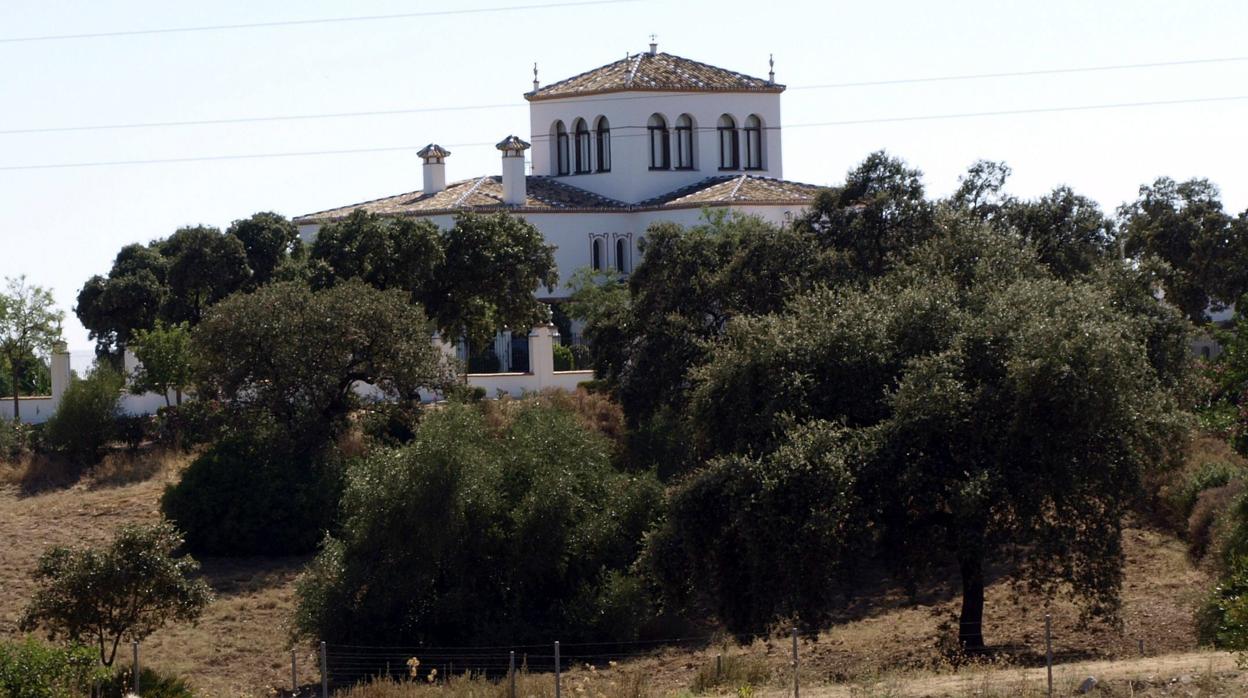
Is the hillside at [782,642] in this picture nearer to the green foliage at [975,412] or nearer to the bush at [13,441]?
the green foliage at [975,412]

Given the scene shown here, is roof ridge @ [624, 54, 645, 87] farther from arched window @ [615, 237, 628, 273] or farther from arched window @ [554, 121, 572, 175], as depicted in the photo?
arched window @ [615, 237, 628, 273]

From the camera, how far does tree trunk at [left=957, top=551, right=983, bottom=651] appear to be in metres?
23.4

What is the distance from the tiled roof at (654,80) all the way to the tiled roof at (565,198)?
343cm

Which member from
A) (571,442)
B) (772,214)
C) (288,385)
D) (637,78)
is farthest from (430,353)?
(637,78)

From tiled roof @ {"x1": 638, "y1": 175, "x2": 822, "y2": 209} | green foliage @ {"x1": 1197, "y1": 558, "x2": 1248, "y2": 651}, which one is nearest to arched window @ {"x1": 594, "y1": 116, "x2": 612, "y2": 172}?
tiled roof @ {"x1": 638, "y1": 175, "x2": 822, "y2": 209}

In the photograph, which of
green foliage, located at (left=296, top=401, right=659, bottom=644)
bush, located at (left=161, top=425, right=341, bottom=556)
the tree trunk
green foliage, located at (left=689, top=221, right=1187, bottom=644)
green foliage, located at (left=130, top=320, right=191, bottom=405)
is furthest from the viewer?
green foliage, located at (left=130, top=320, right=191, bottom=405)

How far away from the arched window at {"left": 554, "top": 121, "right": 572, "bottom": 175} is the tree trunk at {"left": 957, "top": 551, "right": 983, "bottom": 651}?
41201mm

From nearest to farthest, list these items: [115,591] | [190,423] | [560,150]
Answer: [115,591] → [190,423] → [560,150]

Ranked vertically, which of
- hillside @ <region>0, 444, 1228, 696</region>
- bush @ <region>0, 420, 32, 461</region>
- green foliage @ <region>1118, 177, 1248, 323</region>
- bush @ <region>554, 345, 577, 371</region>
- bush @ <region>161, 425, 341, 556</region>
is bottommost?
hillside @ <region>0, 444, 1228, 696</region>

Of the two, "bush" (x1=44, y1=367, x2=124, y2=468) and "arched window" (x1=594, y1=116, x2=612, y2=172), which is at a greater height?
"arched window" (x1=594, y1=116, x2=612, y2=172)

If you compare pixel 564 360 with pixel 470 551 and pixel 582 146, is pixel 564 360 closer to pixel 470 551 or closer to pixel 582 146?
pixel 582 146

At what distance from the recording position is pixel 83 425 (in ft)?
A: 131

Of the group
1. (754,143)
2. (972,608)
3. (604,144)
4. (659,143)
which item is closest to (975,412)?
(972,608)

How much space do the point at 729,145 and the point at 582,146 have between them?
18.1 ft
